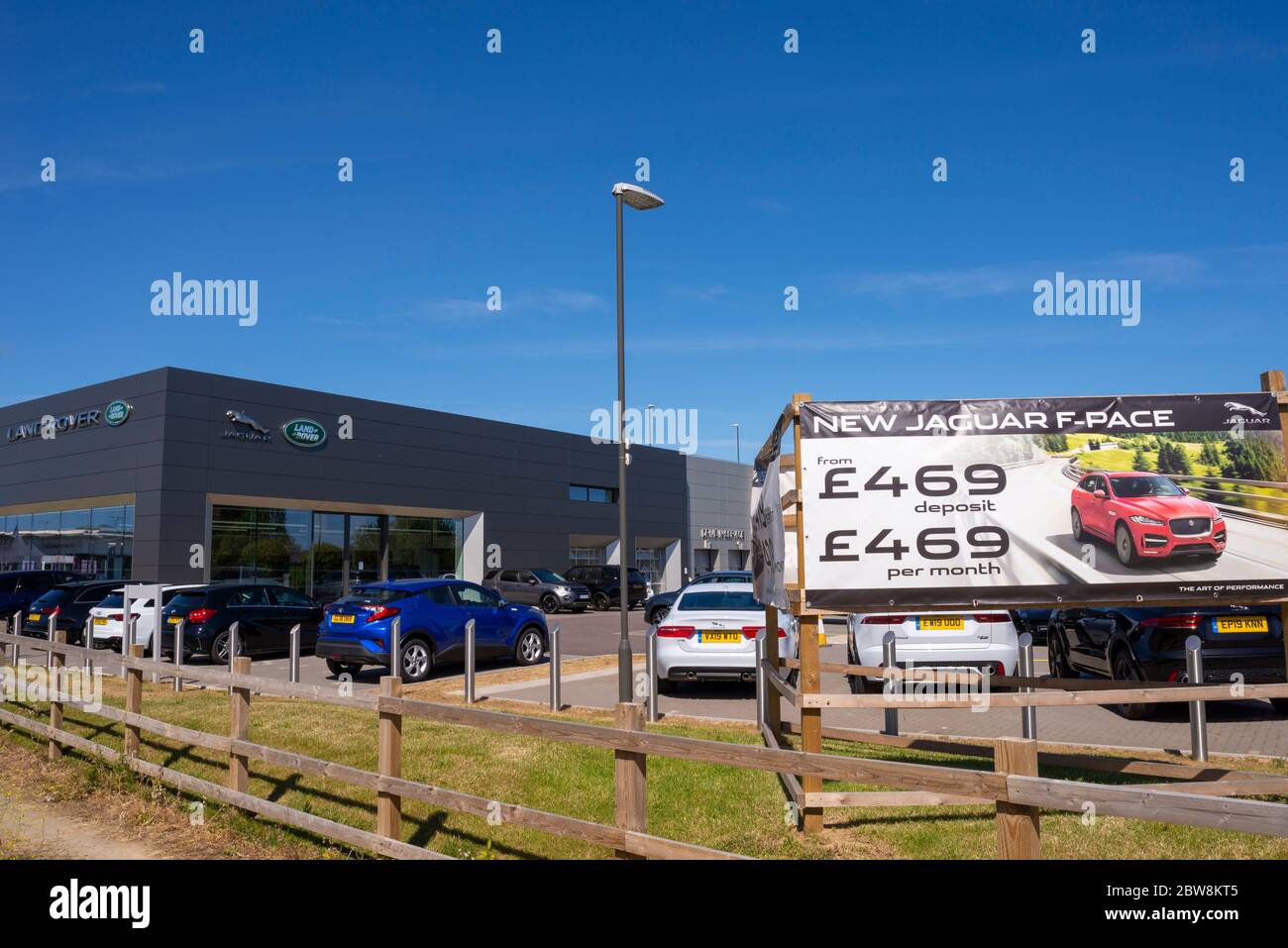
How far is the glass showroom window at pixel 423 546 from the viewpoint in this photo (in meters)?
40.9

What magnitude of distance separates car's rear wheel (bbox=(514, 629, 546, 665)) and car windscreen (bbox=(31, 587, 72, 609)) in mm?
11991

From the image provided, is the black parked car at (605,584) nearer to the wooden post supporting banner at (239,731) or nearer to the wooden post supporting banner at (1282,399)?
the wooden post supporting banner at (239,731)

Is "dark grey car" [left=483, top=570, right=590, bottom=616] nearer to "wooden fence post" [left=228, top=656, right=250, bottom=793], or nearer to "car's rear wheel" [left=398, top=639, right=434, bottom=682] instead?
"car's rear wheel" [left=398, top=639, right=434, bottom=682]

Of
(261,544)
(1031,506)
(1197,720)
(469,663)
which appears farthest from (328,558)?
(1031,506)

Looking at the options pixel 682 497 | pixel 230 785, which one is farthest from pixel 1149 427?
pixel 682 497

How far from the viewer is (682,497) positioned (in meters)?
56.9

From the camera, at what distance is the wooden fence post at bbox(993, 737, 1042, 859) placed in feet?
11.6

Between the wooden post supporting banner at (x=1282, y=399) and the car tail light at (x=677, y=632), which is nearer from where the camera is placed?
the wooden post supporting banner at (x=1282, y=399)

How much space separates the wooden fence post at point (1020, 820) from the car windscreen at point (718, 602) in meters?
9.48

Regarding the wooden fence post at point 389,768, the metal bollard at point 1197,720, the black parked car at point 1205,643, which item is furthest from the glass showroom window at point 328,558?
the metal bollard at point 1197,720

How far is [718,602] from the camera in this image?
45.2 feet
